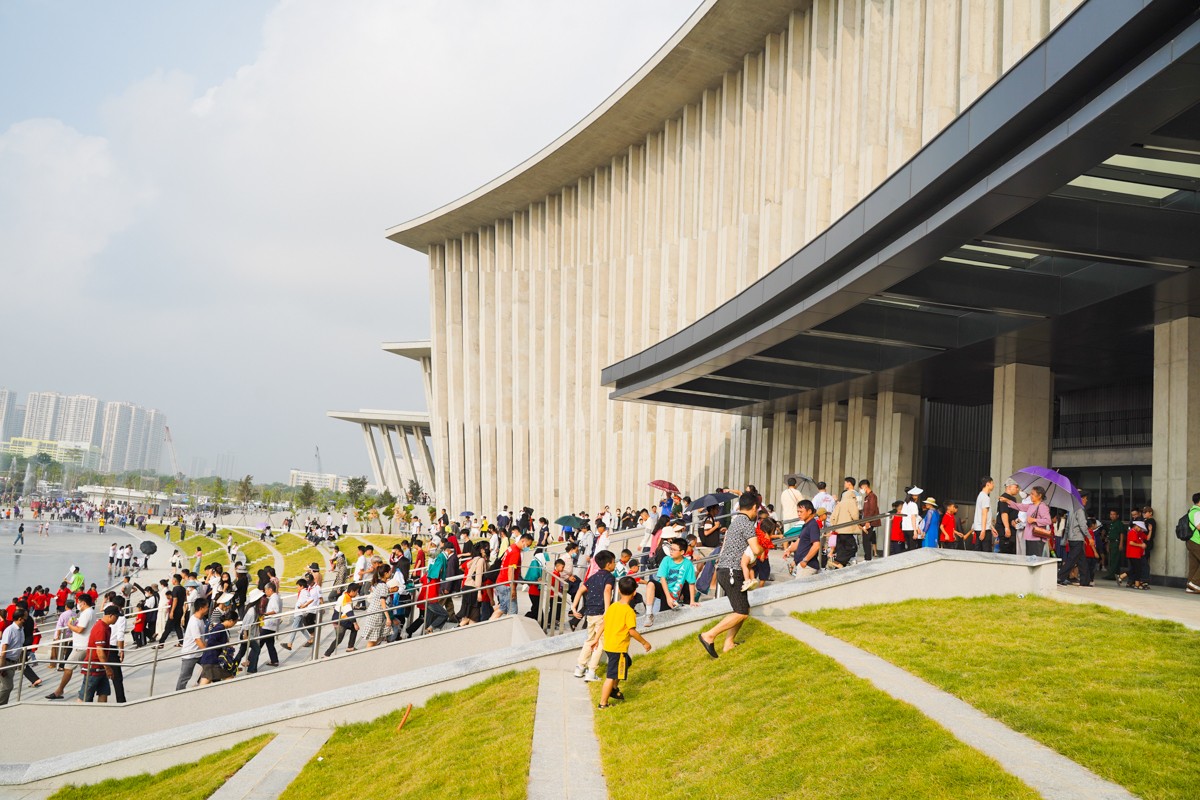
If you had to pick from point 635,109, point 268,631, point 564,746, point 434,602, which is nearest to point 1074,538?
point 564,746

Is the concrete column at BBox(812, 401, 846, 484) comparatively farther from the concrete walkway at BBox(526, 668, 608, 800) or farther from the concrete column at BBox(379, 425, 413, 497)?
the concrete column at BBox(379, 425, 413, 497)

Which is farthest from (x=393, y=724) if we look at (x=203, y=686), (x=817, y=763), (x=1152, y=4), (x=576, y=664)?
(x=1152, y=4)

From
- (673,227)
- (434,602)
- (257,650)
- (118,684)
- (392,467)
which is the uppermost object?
(673,227)

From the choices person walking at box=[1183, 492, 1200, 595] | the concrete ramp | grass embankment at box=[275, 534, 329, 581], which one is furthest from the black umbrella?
grass embankment at box=[275, 534, 329, 581]

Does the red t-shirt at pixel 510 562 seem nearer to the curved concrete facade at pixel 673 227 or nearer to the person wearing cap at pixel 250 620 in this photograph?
the person wearing cap at pixel 250 620

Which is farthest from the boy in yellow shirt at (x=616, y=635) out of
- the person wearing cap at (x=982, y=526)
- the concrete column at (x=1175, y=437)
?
the concrete column at (x=1175, y=437)

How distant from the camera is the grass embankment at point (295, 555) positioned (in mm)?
46031

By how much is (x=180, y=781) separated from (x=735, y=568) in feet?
23.1

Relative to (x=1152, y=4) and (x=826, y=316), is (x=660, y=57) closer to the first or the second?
(x=826, y=316)

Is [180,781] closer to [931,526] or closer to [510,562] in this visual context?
[510,562]

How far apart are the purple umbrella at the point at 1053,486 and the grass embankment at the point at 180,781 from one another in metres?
11.2

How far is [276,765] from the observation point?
1093 centimetres

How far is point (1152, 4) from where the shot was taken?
859 cm

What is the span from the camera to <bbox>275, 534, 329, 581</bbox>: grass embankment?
46.0 m
